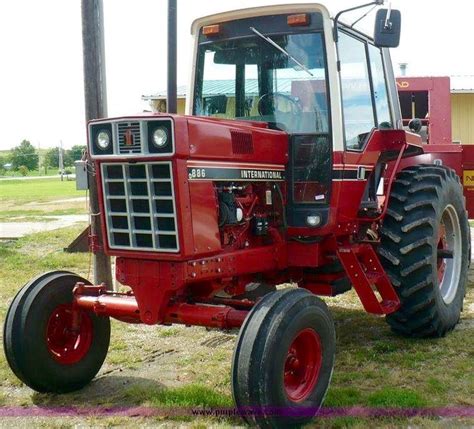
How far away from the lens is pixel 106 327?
206 inches

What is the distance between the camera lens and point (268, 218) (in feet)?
16.8

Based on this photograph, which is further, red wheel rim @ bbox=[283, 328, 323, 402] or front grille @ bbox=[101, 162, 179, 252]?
front grille @ bbox=[101, 162, 179, 252]

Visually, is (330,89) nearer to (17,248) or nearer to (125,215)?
(125,215)

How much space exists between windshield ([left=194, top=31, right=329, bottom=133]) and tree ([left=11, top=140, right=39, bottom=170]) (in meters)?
64.5

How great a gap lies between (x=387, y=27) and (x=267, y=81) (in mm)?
1039

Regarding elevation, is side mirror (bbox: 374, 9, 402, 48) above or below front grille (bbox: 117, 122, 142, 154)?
above

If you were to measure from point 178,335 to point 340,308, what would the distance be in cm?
178

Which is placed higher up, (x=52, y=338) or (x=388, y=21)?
(x=388, y=21)

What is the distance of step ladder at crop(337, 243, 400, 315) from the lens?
532 cm

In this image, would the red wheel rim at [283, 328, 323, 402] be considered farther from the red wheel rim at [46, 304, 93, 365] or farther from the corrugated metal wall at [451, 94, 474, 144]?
the corrugated metal wall at [451, 94, 474, 144]

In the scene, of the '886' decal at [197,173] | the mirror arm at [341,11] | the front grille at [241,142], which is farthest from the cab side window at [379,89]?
the '886' decal at [197,173]

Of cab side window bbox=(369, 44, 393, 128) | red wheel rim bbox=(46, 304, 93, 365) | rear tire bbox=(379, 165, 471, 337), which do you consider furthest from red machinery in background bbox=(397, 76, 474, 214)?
red wheel rim bbox=(46, 304, 93, 365)

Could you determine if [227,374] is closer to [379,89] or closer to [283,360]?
[283,360]

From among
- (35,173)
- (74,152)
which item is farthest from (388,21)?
(35,173)
